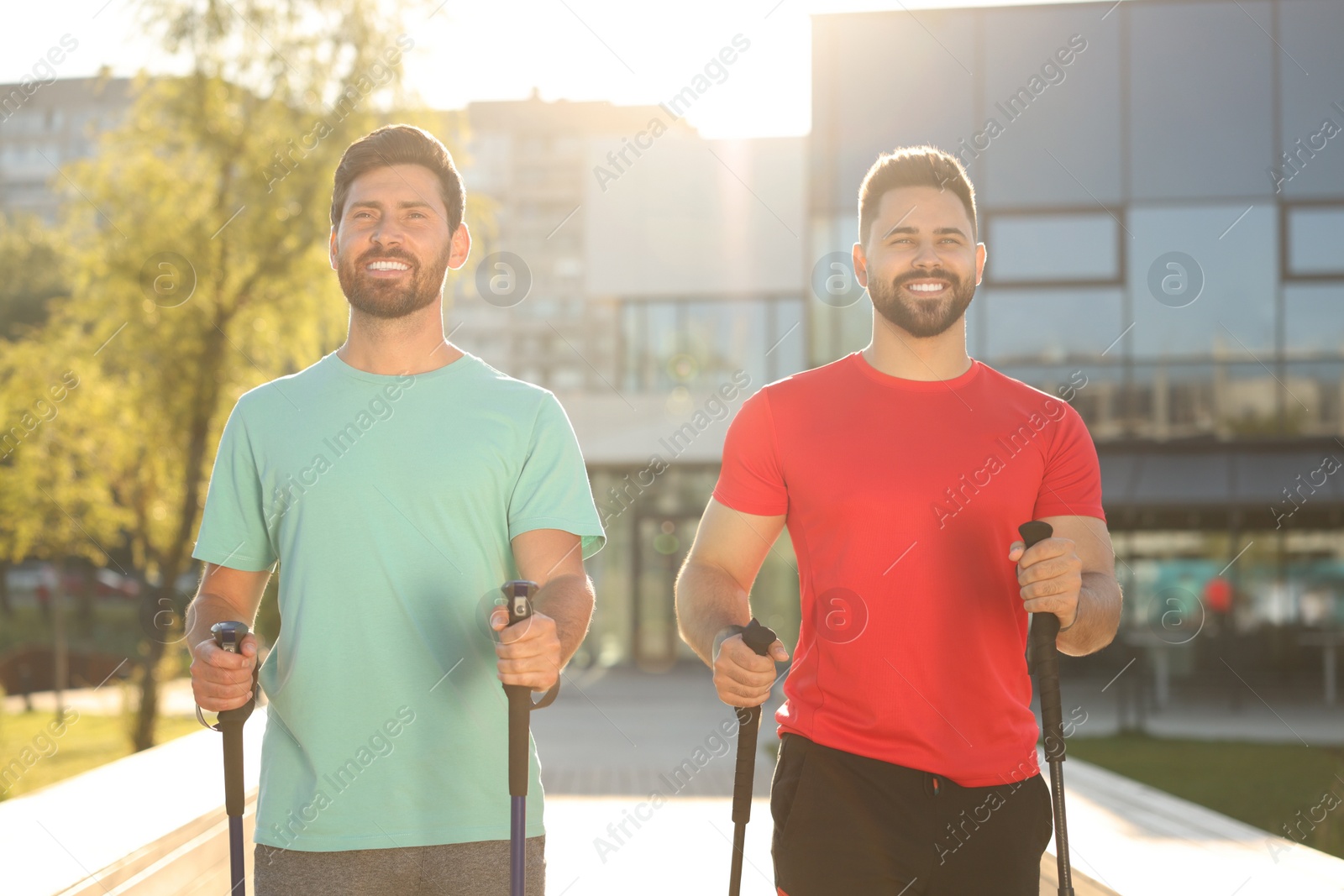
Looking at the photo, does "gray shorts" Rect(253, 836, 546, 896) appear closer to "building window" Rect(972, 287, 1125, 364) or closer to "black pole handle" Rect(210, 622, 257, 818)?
"black pole handle" Rect(210, 622, 257, 818)

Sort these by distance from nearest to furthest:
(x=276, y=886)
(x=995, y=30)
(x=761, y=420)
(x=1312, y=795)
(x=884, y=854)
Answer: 1. (x=276, y=886)
2. (x=884, y=854)
3. (x=761, y=420)
4. (x=1312, y=795)
5. (x=995, y=30)

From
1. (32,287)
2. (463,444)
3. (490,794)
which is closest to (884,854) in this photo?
(490,794)

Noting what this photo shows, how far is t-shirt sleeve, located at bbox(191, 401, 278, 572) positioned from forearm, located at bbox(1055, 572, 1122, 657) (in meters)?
1.75

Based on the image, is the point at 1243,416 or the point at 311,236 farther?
the point at 1243,416

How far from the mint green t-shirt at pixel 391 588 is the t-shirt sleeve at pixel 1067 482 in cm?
110

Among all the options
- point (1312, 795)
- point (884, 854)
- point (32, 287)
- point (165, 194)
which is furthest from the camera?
point (32, 287)

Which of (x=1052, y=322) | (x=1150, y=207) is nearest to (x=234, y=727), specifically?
(x=1052, y=322)

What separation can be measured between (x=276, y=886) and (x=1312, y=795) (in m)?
8.88

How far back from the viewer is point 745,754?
2898mm

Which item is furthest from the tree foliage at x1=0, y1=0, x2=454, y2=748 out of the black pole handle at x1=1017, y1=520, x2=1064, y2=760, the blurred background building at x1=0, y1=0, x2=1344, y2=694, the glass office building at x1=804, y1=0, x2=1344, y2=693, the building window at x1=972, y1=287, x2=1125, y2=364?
the black pole handle at x1=1017, y1=520, x2=1064, y2=760

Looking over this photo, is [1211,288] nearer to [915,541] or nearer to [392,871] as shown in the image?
[915,541]

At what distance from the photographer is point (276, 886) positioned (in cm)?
262

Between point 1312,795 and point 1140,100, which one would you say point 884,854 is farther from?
point 1140,100

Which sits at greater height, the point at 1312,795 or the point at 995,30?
the point at 995,30
